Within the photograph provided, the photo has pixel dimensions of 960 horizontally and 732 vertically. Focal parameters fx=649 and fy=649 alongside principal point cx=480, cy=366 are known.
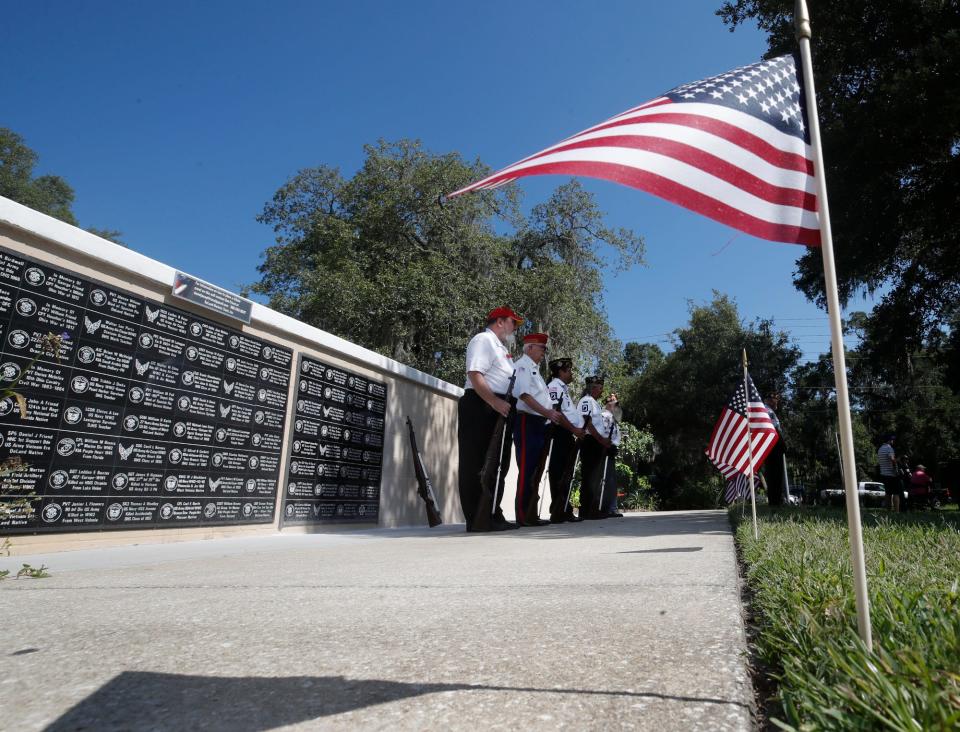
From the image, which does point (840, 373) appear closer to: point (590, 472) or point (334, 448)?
point (334, 448)

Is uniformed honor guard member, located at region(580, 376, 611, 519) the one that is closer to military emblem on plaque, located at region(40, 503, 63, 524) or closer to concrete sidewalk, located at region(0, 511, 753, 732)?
concrete sidewalk, located at region(0, 511, 753, 732)

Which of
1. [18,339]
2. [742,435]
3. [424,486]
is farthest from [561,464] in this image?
[18,339]

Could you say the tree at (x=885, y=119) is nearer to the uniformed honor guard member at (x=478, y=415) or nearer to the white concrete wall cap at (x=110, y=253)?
the uniformed honor guard member at (x=478, y=415)

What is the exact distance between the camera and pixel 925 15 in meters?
8.37

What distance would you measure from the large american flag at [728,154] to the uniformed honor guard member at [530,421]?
184 inches

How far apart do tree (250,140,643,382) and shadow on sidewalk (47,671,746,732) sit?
15.4 meters

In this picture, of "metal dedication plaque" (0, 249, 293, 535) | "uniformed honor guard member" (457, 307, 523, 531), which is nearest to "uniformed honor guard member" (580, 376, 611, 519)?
"uniformed honor guard member" (457, 307, 523, 531)

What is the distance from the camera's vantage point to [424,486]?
825cm

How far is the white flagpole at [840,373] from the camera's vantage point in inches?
51.9

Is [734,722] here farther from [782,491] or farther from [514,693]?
[782,491]

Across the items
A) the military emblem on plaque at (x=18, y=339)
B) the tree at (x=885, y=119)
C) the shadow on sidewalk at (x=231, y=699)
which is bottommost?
the shadow on sidewalk at (x=231, y=699)

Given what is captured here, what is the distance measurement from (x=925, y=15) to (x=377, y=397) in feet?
28.1

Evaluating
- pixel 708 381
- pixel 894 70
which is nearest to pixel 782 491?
pixel 894 70

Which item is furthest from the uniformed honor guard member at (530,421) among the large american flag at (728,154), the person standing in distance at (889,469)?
the person standing in distance at (889,469)
